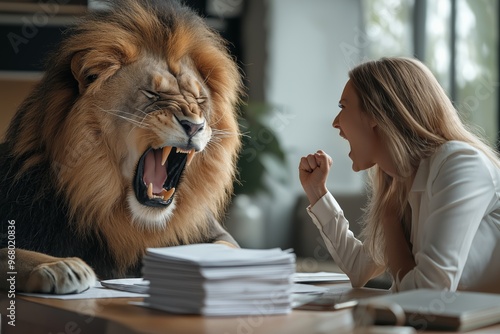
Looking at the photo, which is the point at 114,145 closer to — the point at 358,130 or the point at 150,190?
A: the point at 150,190

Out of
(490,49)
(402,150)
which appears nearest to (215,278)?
(402,150)

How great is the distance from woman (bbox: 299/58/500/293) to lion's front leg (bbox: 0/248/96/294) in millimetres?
752

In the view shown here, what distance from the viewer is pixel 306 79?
20.1ft

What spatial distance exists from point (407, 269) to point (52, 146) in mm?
1037

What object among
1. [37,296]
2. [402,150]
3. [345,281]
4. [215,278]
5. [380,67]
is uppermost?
[380,67]

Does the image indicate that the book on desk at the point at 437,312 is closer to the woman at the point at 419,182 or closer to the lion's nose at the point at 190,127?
the woman at the point at 419,182

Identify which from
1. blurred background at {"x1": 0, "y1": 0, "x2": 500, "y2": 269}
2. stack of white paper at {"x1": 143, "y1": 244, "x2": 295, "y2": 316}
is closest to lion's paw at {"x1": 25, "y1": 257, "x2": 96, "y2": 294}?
stack of white paper at {"x1": 143, "y1": 244, "x2": 295, "y2": 316}

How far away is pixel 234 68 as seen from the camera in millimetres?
2549

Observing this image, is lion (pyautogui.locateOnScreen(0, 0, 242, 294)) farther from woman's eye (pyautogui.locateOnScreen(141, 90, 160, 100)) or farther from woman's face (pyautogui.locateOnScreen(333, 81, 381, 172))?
woman's face (pyautogui.locateOnScreen(333, 81, 381, 172))

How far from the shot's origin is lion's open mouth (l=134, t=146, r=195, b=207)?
2309 mm

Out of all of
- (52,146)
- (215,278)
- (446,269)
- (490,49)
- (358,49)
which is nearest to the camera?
(215,278)

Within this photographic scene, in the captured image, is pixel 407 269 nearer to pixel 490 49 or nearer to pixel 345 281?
pixel 345 281

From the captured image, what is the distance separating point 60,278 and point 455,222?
3.14 feet

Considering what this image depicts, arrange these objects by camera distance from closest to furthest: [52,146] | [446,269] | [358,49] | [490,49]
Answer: [446,269]
[52,146]
[490,49]
[358,49]
